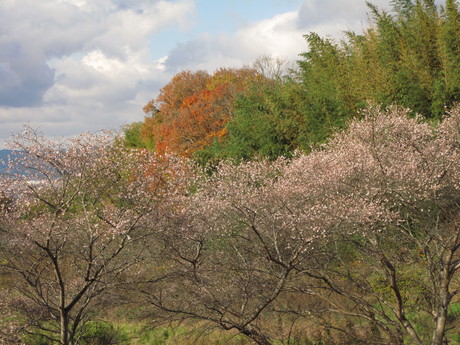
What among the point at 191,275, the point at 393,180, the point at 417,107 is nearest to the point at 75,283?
the point at 191,275

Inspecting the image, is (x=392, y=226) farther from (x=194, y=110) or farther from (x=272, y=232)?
(x=194, y=110)

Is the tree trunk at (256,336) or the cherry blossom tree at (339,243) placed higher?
the cherry blossom tree at (339,243)

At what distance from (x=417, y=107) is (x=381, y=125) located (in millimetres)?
6901

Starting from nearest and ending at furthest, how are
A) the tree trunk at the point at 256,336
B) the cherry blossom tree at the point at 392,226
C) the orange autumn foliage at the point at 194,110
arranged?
the tree trunk at the point at 256,336 < the cherry blossom tree at the point at 392,226 < the orange autumn foliage at the point at 194,110

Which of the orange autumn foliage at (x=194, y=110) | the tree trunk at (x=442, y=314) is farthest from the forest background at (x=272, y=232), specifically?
the orange autumn foliage at (x=194, y=110)

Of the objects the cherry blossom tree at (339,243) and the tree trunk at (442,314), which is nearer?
the tree trunk at (442,314)

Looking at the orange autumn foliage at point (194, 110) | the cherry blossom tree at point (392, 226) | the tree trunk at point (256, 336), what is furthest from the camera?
the orange autumn foliage at point (194, 110)

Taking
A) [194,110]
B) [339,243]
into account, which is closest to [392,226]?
[339,243]

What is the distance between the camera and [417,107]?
23266 millimetres

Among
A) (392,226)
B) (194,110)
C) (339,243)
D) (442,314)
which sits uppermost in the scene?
(194,110)

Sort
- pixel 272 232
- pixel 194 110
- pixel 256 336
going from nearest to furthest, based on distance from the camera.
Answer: pixel 256 336 < pixel 272 232 < pixel 194 110

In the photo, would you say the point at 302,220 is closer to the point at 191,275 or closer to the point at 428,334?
the point at 191,275

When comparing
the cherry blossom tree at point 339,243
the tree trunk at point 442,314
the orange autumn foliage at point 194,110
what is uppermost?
the orange autumn foliage at point 194,110

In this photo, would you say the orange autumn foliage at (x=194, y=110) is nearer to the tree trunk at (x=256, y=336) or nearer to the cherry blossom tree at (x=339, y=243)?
the cherry blossom tree at (x=339, y=243)
